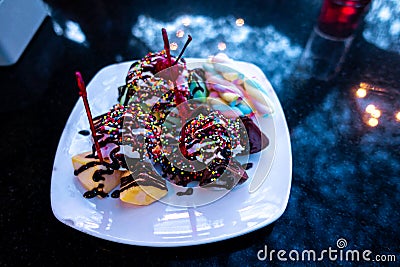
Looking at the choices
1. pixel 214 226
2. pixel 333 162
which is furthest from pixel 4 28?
pixel 333 162

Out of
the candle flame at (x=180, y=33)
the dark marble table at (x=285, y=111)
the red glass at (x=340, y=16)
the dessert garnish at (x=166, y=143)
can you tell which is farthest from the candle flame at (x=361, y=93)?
the candle flame at (x=180, y=33)

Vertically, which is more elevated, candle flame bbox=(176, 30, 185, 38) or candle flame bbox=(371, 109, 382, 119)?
candle flame bbox=(176, 30, 185, 38)


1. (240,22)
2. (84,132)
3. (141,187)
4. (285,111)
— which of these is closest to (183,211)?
(141,187)

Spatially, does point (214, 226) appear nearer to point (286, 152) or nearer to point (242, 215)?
point (242, 215)

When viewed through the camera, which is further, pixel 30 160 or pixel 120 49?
pixel 120 49

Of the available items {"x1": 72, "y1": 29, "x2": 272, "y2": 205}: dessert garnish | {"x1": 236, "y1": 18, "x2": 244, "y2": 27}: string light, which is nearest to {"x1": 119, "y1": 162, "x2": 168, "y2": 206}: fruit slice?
{"x1": 72, "y1": 29, "x2": 272, "y2": 205}: dessert garnish

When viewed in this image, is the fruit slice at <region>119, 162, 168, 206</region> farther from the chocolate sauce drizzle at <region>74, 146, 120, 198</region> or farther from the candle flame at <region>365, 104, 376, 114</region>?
the candle flame at <region>365, 104, 376, 114</region>

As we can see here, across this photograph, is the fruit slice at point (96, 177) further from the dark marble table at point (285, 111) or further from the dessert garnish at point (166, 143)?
Result: the dark marble table at point (285, 111)
